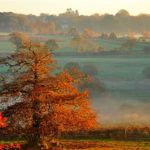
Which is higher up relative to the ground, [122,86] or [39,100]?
[39,100]

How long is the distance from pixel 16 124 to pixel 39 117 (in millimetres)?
2229

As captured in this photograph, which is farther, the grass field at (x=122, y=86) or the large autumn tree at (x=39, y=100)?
the grass field at (x=122, y=86)

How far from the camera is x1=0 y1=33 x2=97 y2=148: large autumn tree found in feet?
162

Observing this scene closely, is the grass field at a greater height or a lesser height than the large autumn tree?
lesser

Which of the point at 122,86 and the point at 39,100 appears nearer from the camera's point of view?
the point at 39,100

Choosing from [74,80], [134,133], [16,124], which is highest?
[74,80]

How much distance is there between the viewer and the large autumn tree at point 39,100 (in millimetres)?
49438

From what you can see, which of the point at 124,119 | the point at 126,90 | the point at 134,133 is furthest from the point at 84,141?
the point at 126,90

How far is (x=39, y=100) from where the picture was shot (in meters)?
49.3

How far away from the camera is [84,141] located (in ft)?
192

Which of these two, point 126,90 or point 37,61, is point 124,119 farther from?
point 37,61

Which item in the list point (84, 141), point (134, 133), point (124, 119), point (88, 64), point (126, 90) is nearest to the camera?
point (84, 141)

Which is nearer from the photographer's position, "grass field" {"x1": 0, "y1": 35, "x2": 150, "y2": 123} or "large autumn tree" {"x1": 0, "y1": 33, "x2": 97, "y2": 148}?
"large autumn tree" {"x1": 0, "y1": 33, "x2": 97, "y2": 148}

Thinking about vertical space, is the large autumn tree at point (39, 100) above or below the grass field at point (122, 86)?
above
